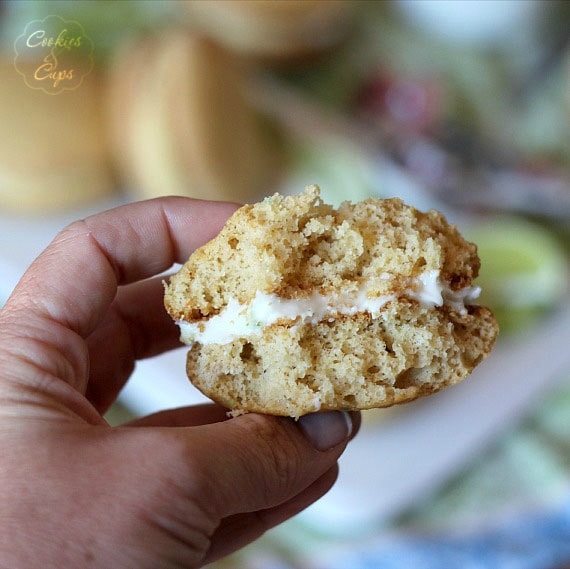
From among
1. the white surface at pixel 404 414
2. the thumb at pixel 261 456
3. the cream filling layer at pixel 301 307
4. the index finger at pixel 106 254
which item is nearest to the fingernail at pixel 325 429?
the thumb at pixel 261 456

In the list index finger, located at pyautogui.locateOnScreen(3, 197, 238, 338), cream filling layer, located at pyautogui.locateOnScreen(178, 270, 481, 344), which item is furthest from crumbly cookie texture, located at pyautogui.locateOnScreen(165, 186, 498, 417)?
index finger, located at pyautogui.locateOnScreen(3, 197, 238, 338)

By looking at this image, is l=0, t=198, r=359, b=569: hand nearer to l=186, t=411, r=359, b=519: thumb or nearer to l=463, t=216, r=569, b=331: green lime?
l=186, t=411, r=359, b=519: thumb

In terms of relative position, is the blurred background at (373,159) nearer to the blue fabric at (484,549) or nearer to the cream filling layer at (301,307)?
the blue fabric at (484,549)

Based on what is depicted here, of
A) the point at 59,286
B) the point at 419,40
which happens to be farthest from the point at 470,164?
the point at 59,286

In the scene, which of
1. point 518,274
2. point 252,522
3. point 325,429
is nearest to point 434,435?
point 518,274

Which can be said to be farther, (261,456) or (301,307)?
(301,307)

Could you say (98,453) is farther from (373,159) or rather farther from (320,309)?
(373,159)
